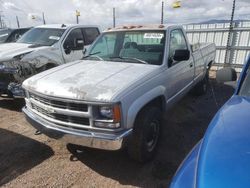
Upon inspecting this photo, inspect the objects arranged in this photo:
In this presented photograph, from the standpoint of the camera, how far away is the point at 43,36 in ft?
22.6

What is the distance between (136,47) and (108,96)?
175cm

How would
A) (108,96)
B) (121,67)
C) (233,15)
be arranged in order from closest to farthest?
(108,96) < (121,67) < (233,15)

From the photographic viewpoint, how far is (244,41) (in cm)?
949

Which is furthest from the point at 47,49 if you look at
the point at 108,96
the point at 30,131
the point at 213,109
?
the point at 213,109

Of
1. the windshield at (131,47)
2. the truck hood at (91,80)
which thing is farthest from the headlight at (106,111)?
the windshield at (131,47)

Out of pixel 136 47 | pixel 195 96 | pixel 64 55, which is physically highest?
pixel 136 47

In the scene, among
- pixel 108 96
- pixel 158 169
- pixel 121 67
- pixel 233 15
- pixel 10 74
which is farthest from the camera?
pixel 233 15

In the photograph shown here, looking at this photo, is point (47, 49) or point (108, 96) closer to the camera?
point (108, 96)

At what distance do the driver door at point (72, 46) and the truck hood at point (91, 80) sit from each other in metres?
2.71

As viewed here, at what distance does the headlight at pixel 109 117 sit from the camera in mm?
2754

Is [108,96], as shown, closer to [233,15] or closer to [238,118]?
[238,118]

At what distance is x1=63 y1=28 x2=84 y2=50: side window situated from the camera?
21.8 ft

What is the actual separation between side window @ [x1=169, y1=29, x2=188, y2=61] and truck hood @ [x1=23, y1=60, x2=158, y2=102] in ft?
2.36

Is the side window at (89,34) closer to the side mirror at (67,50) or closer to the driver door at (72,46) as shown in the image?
the driver door at (72,46)
